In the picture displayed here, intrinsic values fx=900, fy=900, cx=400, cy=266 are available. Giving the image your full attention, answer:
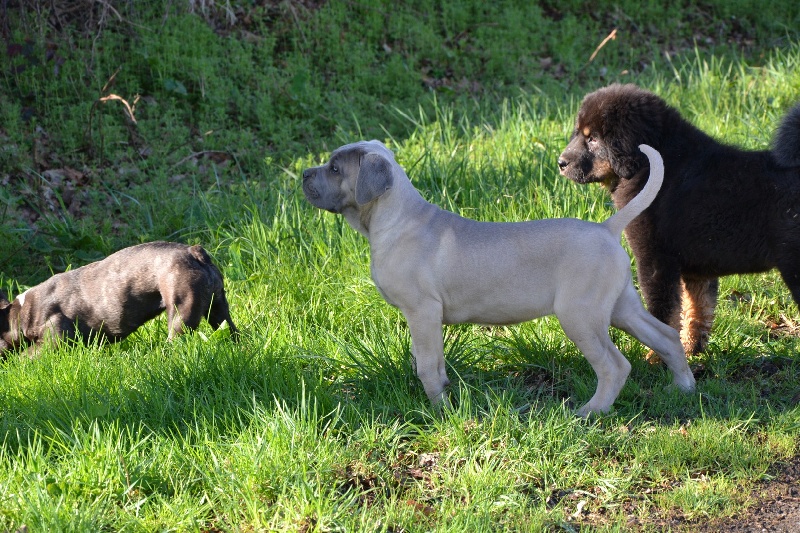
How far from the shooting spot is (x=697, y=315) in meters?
5.78


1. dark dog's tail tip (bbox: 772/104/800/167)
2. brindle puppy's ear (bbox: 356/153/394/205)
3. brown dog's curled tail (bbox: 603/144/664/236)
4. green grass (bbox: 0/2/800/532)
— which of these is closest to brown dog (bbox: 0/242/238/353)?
green grass (bbox: 0/2/800/532)

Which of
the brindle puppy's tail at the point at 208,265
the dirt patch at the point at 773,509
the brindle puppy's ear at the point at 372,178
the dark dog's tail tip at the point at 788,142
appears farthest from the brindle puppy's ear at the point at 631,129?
the brindle puppy's tail at the point at 208,265

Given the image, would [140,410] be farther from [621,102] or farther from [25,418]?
[621,102]

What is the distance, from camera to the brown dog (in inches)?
235

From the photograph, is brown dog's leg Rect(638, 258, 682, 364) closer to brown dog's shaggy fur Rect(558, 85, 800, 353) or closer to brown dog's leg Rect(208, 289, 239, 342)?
brown dog's shaggy fur Rect(558, 85, 800, 353)

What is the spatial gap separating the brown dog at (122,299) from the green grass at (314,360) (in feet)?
0.68

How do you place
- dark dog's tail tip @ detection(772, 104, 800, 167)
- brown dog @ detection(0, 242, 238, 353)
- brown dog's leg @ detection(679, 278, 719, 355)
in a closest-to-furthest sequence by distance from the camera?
dark dog's tail tip @ detection(772, 104, 800, 167), brown dog's leg @ detection(679, 278, 719, 355), brown dog @ detection(0, 242, 238, 353)

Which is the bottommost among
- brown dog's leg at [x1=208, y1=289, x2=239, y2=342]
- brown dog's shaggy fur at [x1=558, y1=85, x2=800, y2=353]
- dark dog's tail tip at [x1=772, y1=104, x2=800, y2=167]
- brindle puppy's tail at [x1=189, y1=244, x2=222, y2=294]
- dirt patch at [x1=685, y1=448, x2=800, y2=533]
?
dirt patch at [x1=685, y1=448, x2=800, y2=533]

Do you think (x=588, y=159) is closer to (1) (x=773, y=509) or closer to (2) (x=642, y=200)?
(2) (x=642, y=200)

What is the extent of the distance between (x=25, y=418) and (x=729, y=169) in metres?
4.19

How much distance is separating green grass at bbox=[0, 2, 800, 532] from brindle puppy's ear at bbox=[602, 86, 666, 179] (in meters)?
1.12

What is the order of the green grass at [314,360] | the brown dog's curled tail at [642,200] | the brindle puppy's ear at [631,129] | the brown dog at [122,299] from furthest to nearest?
the brown dog at [122,299]
the brindle puppy's ear at [631,129]
the brown dog's curled tail at [642,200]
the green grass at [314,360]

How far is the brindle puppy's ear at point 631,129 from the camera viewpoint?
5.65 metres

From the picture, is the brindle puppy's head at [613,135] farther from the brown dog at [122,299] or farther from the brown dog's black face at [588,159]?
the brown dog at [122,299]
